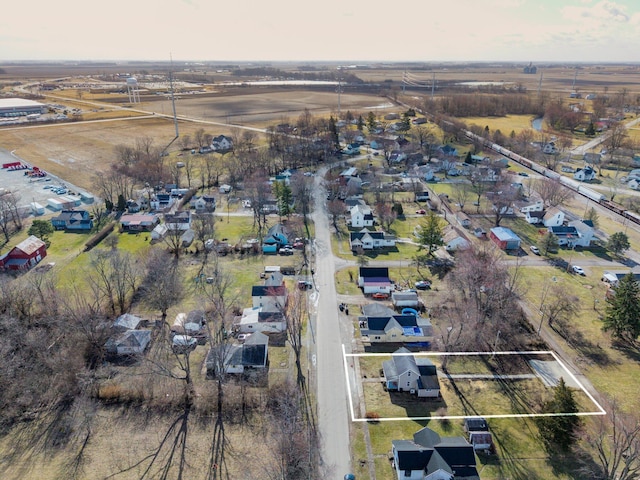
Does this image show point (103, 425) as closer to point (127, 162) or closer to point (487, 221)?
point (487, 221)

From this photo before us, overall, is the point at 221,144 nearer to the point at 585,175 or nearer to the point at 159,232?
the point at 159,232

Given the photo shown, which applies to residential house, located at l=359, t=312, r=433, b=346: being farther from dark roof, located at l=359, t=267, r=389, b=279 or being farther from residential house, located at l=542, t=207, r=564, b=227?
residential house, located at l=542, t=207, r=564, b=227

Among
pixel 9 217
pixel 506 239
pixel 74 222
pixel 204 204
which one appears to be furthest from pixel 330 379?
pixel 9 217

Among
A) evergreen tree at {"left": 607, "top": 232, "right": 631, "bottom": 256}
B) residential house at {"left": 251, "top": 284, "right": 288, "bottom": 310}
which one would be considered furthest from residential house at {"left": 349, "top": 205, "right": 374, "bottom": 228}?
evergreen tree at {"left": 607, "top": 232, "right": 631, "bottom": 256}

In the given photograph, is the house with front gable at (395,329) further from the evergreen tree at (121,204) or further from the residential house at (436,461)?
the evergreen tree at (121,204)

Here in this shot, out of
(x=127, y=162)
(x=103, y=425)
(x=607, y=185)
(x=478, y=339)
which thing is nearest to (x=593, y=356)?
(x=478, y=339)

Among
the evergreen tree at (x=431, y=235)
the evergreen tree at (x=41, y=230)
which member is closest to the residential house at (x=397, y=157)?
the evergreen tree at (x=431, y=235)
